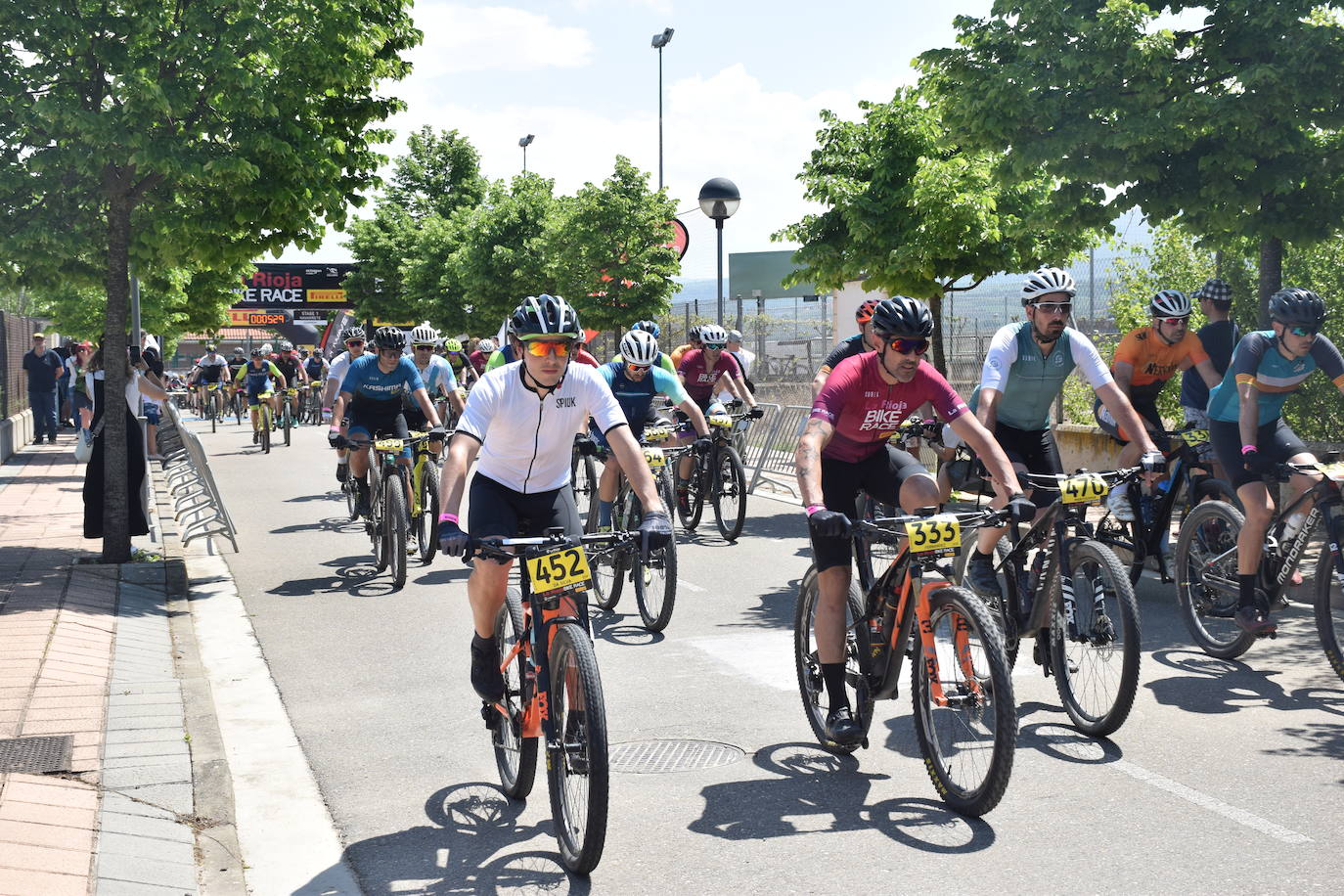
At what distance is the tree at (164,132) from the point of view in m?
10.5

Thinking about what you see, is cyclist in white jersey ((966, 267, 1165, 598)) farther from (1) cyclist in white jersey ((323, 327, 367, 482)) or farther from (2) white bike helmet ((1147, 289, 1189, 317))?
(1) cyclist in white jersey ((323, 327, 367, 482))

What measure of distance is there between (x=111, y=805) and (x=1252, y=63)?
30.6 feet

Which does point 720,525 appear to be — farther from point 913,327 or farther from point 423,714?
point 913,327

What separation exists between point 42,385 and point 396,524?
19994 mm

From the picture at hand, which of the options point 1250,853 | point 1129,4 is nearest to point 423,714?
point 1250,853

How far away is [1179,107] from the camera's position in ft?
33.9

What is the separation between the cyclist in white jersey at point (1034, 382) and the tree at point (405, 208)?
5491cm

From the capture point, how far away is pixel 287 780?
5977 millimetres

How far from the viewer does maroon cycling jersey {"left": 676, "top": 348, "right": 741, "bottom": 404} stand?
13.5 m

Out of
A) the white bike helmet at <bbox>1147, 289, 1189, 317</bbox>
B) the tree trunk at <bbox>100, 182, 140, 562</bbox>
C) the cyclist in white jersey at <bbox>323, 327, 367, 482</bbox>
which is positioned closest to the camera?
the white bike helmet at <bbox>1147, 289, 1189, 317</bbox>

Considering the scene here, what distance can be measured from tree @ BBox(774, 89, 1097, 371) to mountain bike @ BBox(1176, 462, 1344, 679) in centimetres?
757

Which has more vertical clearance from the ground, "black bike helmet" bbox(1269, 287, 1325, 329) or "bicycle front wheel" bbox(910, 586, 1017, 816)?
"black bike helmet" bbox(1269, 287, 1325, 329)

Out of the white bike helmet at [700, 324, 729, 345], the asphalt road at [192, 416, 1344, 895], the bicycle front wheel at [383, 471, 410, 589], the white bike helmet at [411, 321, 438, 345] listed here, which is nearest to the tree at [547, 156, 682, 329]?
the white bike helmet at [411, 321, 438, 345]

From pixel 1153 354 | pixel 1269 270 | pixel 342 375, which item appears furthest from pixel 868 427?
pixel 342 375
